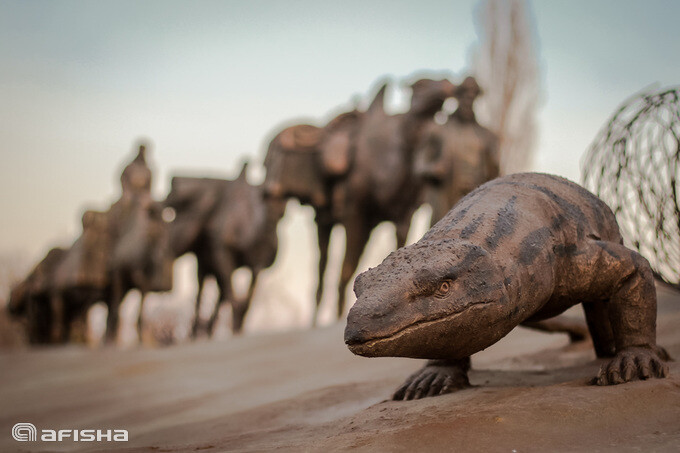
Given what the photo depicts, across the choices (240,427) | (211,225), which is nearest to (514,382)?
(240,427)

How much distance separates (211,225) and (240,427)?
32.1 feet

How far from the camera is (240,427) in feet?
13.3

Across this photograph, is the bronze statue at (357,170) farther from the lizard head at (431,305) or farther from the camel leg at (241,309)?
the lizard head at (431,305)

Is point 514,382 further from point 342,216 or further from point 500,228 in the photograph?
point 342,216

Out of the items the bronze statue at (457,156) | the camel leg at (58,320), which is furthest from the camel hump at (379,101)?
the camel leg at (58,320)

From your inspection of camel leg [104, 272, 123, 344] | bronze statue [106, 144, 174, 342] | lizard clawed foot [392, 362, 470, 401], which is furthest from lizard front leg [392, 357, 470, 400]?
camel leg [104, 272, 123, 344]

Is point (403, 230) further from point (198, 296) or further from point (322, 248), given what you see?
point (198, 296)

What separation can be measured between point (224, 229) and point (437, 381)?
9609mm

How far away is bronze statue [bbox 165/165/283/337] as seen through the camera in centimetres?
1260

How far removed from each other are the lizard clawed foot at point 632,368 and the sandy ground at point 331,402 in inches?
3.4

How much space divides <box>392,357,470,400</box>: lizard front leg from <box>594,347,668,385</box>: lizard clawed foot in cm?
67

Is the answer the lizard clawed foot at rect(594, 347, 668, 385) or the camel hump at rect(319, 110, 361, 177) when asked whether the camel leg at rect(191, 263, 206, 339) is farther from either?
the lizard clawed foot at rect(594, 347, 668, 385)

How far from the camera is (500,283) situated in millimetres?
2828

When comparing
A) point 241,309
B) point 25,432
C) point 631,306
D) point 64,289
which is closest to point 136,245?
point 64,289
